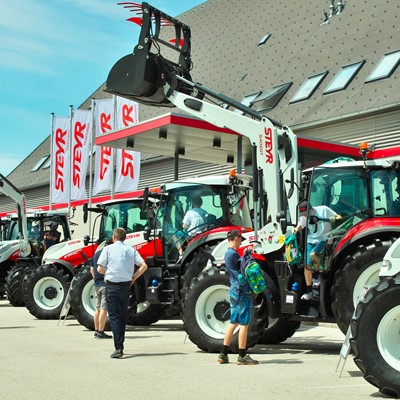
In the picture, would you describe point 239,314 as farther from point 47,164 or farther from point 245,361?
point 47,164

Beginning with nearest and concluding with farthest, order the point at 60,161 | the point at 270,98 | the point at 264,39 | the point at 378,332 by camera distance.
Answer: the point at 378,332 → the point at 270,98 → the point at 60,161 → the point at 264,39

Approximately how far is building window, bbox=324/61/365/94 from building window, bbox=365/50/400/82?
0.84 metres

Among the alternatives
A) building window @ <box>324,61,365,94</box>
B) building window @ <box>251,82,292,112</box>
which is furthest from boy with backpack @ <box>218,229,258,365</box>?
building window @ <box>251,82,292,112</box>

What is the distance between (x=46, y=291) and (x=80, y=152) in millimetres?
12306

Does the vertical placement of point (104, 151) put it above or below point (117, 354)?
above

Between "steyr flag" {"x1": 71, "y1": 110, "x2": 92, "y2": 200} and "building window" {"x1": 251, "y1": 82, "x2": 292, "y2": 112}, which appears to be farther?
"steyr flag" {"x1": 71, "y1": 110, "x2": 92, "y2": 200}

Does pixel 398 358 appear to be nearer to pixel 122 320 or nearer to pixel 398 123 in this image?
pixel 122 320

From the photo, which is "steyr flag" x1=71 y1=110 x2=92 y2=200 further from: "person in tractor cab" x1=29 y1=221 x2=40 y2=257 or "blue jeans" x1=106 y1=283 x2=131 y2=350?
"blue jeans" x1=106 y1=283 x2=131 y2=350

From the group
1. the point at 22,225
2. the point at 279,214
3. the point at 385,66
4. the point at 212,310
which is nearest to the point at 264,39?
the point at 385,66

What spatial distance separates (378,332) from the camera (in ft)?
24.9

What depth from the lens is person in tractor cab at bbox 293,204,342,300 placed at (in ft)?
34.5

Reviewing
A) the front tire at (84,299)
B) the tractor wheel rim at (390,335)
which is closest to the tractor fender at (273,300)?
the tractor wheel rim at (390,335)

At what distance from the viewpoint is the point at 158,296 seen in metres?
13.8

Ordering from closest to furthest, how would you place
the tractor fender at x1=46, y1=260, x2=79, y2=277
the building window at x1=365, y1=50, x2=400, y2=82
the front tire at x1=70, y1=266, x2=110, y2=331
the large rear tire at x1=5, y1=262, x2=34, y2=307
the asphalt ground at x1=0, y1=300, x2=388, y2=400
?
the asphalt ground at x1=0, y1=300, x2=388, y2=400 → the front tire at x1=70, y1=266, x2=110, y2=331 → the tractor fender at x1=46, y1=260, x2=79, y2=277 → the large rear tire at x1=5, y1=262, x2=34, y2=307 → the building window at x1=365, y1=50, x2=400, y2=82
